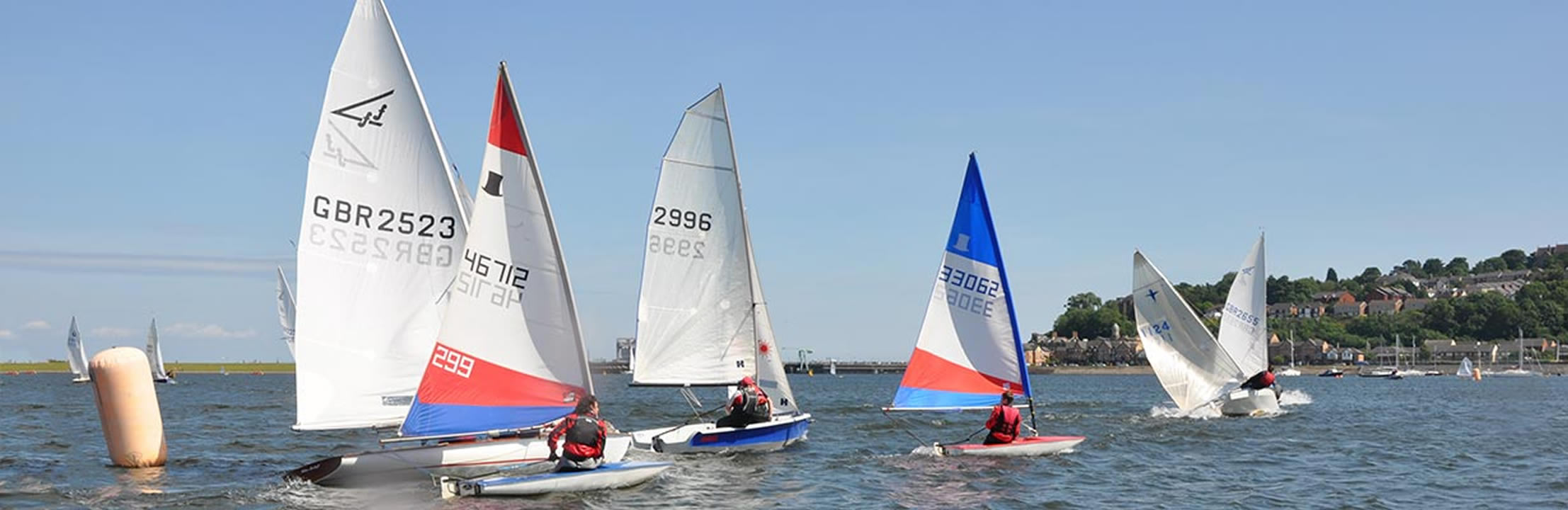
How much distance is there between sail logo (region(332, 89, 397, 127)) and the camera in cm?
2133

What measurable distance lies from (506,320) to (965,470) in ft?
34.8

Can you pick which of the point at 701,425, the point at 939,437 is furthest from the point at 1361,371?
the point at 701,425

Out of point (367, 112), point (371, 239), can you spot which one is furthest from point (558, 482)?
point (367, 112)

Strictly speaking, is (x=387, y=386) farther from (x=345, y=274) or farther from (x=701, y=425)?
(x=701, y=425)

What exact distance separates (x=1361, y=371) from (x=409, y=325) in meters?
181

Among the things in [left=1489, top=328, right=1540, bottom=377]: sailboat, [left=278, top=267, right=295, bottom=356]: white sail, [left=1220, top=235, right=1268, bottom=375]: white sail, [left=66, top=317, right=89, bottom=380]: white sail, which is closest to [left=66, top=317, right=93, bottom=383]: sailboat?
[left=66, top=317, right=89, bottom=380]: white sail

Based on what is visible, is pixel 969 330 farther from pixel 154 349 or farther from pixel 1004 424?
pixel 154 349

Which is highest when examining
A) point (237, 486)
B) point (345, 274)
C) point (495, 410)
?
point (345, 274)

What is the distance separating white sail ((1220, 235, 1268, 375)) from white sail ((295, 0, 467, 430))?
39.4 metres

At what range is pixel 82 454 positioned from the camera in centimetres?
3200

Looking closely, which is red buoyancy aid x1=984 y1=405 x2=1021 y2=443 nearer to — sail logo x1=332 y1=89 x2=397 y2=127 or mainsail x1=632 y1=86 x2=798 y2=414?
mainsail x1=632 y1=86 x2=798 y2=414

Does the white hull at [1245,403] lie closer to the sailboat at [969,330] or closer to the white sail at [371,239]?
the sailboat at [969,330]

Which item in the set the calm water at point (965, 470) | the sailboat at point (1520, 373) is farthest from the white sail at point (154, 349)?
the sailboat at point (1520, 373)

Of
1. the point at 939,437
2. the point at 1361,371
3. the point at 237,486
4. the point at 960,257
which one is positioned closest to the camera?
the point at 237,486
